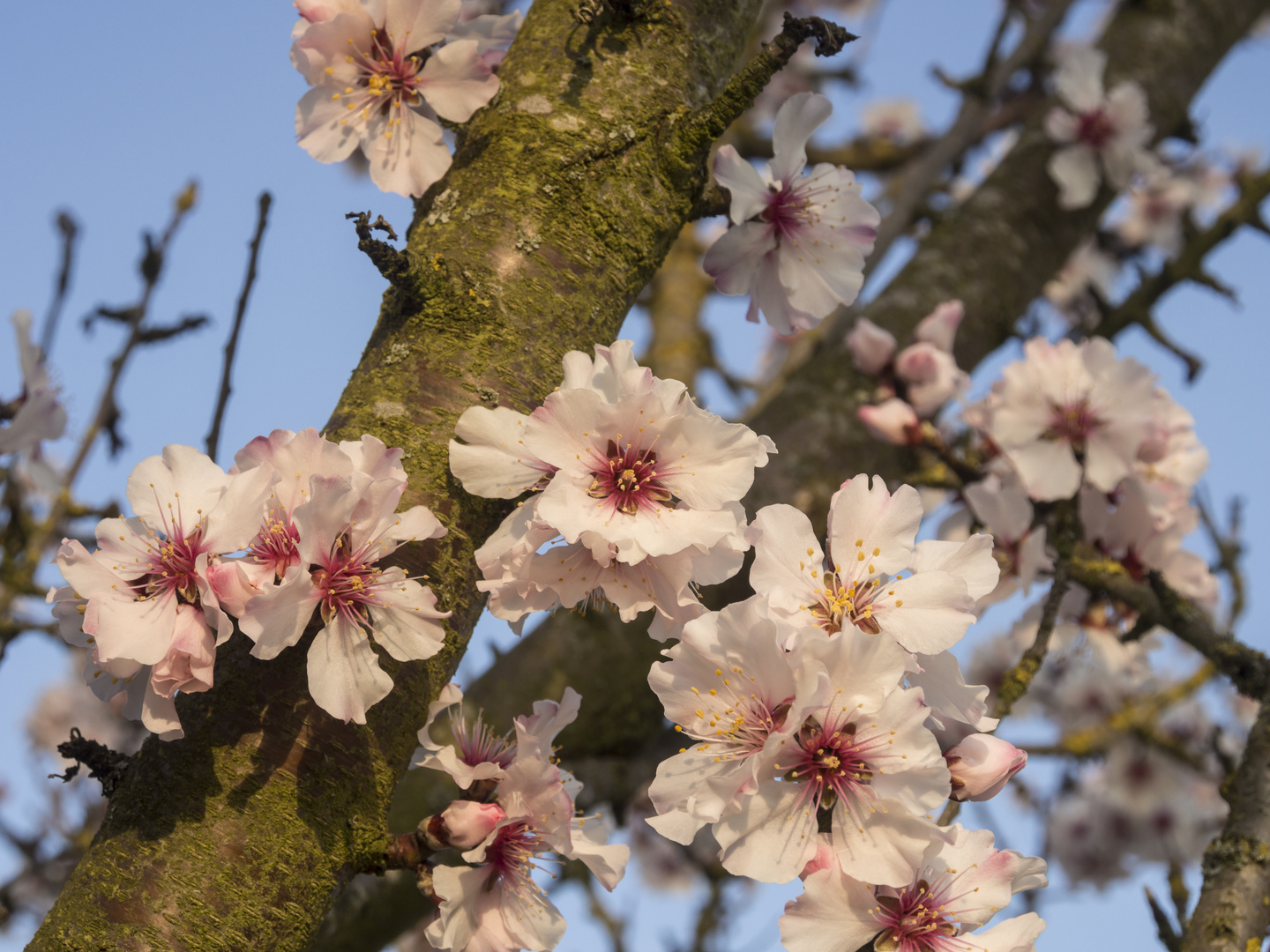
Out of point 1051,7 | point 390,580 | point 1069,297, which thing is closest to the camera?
point 390,580

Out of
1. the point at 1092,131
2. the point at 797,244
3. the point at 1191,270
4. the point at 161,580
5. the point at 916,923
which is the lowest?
the point at 916,923

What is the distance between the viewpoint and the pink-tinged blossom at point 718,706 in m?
1.18

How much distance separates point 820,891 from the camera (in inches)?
47.5

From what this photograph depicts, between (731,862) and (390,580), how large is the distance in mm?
594

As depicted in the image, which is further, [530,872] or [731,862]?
[530,872]

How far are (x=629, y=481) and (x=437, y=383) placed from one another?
0.37 metres

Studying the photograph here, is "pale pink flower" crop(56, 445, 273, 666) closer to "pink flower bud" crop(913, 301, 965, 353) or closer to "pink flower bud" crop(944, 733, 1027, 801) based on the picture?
"pink flower bud" crop(944, 733, 1027, 801)

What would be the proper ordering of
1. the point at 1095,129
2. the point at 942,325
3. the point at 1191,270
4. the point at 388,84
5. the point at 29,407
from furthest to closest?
the point at 1191,270, the point at 1095,129, the point at 942,325, the point at 29,407, the point at 388,84

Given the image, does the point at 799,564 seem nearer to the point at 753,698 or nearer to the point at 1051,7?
the point at 753,698

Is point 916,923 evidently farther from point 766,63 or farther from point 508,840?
point 766,63

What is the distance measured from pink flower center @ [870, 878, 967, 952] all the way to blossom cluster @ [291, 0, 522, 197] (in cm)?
139

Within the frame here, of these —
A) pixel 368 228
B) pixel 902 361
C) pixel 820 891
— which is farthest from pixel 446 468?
pixel 902 361

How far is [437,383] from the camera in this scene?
4.71 ft

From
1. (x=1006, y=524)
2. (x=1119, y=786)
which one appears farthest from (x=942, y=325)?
(x=1119, y=786)
